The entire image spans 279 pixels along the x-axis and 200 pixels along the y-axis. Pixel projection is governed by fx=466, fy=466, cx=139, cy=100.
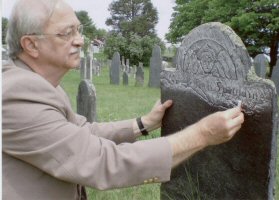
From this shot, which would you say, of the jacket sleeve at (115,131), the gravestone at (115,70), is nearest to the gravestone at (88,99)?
the jacket sleeve at (115,131)

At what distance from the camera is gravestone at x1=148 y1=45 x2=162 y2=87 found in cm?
1761

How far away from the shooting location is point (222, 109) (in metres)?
3.22

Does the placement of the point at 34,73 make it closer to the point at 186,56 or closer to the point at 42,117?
the point at 42,117

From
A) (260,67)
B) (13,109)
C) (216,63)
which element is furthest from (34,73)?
(260,67)

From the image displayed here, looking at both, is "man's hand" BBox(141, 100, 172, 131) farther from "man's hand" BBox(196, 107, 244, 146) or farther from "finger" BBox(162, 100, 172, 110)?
"man's hand" BBox(196, 107, 244, 146)

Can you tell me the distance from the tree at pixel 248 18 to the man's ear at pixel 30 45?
27738 mm

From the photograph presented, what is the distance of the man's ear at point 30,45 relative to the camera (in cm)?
259

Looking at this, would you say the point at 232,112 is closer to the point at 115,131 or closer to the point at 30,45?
the point at 115,131

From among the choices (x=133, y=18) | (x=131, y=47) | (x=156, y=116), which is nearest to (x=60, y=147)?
(x=156, y=116)

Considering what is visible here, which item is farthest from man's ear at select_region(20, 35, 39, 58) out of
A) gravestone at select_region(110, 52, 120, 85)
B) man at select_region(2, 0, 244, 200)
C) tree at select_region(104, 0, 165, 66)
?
tree at select_region(104, 0, 165, 66)

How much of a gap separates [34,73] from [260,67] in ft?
46.8

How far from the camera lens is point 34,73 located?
8.41 feet

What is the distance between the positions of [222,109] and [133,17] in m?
71.6

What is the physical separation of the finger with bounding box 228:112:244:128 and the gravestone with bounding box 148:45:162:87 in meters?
14.7
